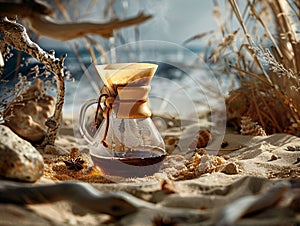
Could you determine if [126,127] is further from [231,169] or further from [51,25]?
[51,25]

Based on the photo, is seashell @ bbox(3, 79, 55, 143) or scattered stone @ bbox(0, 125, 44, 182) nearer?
scattered stone @ bbox(0, 125, 44, 182)

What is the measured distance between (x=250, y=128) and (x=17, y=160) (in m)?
1.96

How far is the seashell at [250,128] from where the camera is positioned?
3053 millimetres

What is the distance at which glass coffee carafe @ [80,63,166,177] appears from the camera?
2045 mm

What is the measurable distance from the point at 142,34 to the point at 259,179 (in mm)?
2682

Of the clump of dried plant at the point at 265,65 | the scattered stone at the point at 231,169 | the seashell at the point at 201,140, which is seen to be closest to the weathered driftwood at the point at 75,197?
the scattered stone at the point at 231,169

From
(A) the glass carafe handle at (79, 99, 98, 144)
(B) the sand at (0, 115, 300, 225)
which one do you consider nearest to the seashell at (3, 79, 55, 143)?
(B) the sand at (0, 115, 300, 225)

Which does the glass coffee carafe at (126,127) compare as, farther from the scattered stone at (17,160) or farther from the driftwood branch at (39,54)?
the scattered stone at (17,160)

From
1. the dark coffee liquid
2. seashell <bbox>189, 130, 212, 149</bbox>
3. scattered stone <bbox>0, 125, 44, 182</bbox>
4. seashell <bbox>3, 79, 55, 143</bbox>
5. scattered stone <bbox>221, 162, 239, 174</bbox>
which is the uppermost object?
seashell <bbox>3, 79, 55, 143</bbox>

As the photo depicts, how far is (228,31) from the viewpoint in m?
3.74

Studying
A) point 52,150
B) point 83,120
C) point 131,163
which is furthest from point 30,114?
point 131,163

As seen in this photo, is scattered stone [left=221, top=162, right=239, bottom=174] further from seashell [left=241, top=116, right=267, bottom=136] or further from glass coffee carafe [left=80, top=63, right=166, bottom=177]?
seashell [left=241, top=116, right=267, bottom=136]

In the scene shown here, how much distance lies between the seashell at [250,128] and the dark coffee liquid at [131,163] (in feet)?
3.75

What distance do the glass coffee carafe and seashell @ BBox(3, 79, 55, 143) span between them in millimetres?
557
